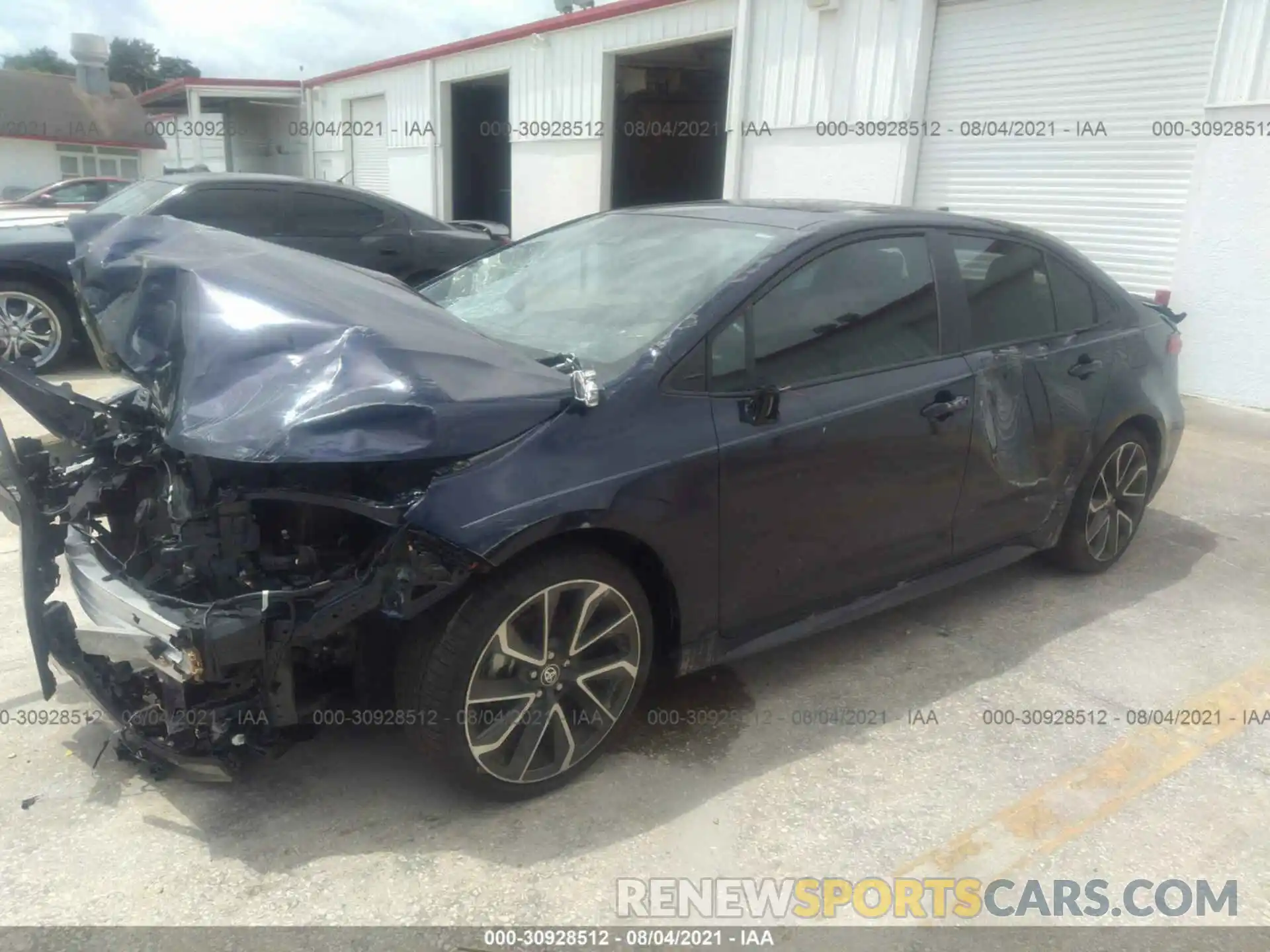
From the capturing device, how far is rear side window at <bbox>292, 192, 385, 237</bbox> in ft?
25.4

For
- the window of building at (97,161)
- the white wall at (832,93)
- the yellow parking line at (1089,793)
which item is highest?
the white wall at (832,93)

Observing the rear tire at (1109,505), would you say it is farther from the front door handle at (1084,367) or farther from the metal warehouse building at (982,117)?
the metal warehouse building at (982,117)

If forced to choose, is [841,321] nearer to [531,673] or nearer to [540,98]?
[531,673]

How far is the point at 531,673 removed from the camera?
Answer: 2676 millimetres

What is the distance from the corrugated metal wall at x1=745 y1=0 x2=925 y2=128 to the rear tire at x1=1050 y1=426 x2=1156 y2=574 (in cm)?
612

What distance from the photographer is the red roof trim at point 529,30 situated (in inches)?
490

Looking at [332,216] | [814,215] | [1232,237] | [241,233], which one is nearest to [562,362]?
[814,215]

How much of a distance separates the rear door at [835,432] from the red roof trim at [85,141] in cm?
3685

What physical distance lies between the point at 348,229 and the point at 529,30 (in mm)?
8053

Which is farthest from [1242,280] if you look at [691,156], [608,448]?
[691,156]

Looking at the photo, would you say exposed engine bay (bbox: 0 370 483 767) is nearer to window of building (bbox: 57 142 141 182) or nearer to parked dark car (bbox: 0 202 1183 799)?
parked dark car (bbox: 0 202 1183 799)

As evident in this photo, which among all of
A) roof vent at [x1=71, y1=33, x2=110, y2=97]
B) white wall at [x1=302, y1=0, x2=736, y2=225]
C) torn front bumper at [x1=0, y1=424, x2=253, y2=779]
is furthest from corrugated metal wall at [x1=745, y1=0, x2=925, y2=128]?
roof vent at [x1=71, y1=33, x2=110, y2=97]

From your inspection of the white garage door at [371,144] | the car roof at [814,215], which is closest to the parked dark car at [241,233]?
the car roof at [814,215]

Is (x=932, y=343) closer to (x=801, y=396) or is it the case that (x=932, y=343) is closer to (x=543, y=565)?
(x=801, y=396)
